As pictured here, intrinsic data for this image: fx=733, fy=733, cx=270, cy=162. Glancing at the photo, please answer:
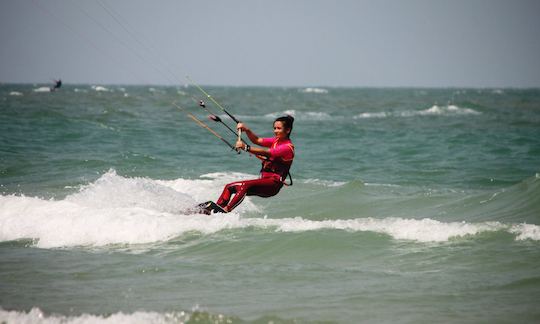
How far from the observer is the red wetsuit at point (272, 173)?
10.4 meters

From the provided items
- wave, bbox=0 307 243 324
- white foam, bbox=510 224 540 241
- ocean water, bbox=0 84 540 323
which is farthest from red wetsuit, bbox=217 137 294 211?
wave, bbox=0 307 243 324

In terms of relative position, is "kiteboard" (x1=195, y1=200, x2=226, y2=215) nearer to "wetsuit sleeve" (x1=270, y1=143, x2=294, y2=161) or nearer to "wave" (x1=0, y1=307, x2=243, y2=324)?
"wetsuit sleeve" (x1=270, y1=143, x2=294, y2=161)

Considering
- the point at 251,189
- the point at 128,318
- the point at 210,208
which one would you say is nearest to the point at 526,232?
the point at 251,189

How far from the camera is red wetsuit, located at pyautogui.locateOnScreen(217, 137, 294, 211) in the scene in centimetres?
1038

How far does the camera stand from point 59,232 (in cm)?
1136

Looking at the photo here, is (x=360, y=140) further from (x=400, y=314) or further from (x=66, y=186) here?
(x=400, y=314)

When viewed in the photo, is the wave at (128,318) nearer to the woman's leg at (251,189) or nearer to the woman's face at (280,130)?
the woman's leg at (251,189)

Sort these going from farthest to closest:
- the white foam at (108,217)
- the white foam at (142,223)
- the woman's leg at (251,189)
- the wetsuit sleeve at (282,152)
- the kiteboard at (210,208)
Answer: the kiteboard at (210,208), the white foam at (108,217), the white foam at (142,223), the woman's leg at (251,189), the wetsuit sleeve at (282,152)

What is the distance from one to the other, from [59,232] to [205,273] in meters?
3.53

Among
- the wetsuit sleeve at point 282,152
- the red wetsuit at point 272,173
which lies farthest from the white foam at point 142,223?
the wetsuit sleeve at point 282,152

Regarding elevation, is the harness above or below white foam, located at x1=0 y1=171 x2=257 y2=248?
above

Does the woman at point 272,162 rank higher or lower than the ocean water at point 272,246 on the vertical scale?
higher

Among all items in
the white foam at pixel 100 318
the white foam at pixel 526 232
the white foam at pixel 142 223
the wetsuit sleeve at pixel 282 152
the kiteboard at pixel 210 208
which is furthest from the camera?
the kiteboard at pixel 210 208

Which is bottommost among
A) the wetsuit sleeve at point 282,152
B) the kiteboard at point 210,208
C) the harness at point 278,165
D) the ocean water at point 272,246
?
the ocean water at point 272,246
